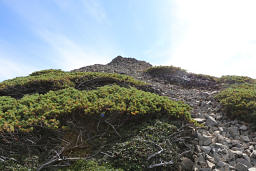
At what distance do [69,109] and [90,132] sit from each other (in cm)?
93

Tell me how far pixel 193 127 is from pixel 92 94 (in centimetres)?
358

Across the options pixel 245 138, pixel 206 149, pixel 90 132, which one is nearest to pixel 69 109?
pixel 90 132

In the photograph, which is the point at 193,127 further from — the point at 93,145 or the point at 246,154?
the point at 93,145

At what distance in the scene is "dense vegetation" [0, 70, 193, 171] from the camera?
13.4 ft

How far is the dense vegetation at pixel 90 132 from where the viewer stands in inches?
160

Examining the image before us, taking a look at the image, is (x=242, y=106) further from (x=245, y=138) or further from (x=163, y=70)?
(x=163, y=70)

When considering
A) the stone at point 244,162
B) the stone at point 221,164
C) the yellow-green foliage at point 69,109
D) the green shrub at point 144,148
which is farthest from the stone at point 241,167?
the yellow-green foliage at point 69,109

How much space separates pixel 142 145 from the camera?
436cm

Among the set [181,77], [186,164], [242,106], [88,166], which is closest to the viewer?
[88,166]

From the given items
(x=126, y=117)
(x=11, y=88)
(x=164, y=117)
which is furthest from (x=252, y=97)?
(x=11, y=88)

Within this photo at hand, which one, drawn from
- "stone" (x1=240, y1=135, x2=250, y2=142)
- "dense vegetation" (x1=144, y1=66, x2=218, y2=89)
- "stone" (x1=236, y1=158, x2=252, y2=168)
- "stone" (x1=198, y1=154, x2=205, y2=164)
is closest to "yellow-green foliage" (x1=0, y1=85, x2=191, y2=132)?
"stone" (x1=198, y1=154, x2=205, y2=164)

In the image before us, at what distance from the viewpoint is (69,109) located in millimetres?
5211

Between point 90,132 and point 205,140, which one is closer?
point 90,132

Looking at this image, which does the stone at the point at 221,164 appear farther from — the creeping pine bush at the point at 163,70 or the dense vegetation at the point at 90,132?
the creeping pine bush at the point at 163,70
